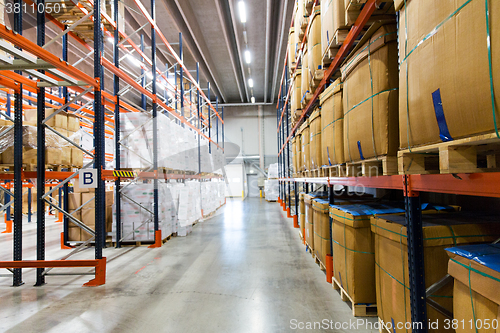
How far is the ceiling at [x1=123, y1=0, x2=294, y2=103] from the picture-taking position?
908cm

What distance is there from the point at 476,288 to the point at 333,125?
7.03ft

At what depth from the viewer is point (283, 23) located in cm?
952

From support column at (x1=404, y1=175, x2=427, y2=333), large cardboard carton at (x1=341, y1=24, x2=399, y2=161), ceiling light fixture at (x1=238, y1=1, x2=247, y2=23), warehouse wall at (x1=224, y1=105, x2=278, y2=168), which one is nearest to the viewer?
support column at (x1=404, y1=175, x2=427, y2=333)

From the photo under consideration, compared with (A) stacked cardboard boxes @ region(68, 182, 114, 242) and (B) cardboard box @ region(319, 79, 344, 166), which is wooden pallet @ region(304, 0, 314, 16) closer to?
(B) cardboard box @ region(319, 79, 344, 166)

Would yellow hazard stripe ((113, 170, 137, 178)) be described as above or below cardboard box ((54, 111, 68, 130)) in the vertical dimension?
below

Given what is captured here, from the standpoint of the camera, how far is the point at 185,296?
11.4 feet

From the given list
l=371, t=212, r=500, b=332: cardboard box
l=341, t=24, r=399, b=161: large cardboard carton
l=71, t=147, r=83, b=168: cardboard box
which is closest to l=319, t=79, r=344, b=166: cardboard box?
l=341, t=24, r=399, b=161: large cardboard carton

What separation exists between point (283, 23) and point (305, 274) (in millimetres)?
8779

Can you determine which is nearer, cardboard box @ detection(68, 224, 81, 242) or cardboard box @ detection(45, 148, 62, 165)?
cardboard box @ detection(45, 148, 62, 165)

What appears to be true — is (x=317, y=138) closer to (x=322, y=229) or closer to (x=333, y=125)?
(x=333, y=125)

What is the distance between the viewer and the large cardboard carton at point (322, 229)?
12.4 ft

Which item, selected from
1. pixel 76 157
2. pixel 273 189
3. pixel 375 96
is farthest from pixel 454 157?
pixel 273 189

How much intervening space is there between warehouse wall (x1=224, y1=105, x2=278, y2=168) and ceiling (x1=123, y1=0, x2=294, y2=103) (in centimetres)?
484

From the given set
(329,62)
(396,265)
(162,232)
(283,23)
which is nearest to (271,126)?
(283,23)
